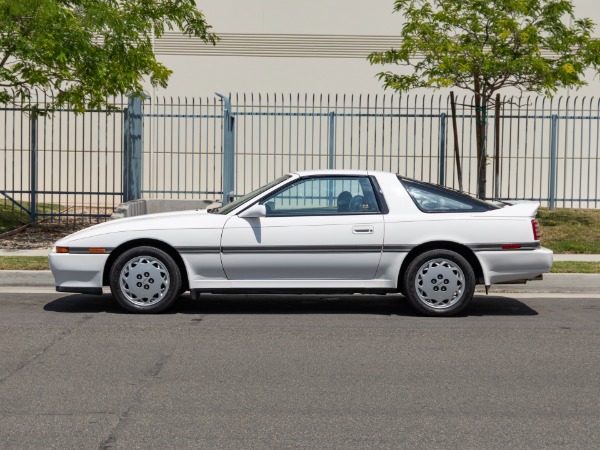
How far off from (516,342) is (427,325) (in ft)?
3.62

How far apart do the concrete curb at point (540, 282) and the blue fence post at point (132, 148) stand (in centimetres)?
564

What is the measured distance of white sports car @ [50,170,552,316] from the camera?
32.9 feet

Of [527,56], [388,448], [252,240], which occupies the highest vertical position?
[527,56]

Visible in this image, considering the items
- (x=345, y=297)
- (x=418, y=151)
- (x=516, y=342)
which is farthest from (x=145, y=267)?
(x=418, y=151)

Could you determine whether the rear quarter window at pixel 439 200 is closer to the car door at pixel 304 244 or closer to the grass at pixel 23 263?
the car door at pixel 304 244

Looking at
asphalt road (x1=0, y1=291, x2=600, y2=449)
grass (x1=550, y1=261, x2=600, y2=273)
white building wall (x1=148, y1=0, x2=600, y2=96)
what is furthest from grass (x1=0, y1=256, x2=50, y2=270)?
white building wall (x1=148, y1=0, x2=600, y2=96)

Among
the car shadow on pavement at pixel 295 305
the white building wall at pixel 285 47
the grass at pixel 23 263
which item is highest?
the white building wall at pixel 285 47

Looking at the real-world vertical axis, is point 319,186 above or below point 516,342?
above

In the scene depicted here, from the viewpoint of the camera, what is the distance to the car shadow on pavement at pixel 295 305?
415 inches

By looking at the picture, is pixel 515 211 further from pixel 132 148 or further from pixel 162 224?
pixel 132 148

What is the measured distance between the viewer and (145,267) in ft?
33.0

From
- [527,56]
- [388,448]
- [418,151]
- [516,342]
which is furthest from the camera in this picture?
[418,151]

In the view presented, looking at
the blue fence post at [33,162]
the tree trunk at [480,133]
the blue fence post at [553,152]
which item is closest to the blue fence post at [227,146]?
the blue fence post at [33,162]

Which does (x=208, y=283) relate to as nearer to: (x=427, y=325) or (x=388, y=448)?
(x=427, y=325)
